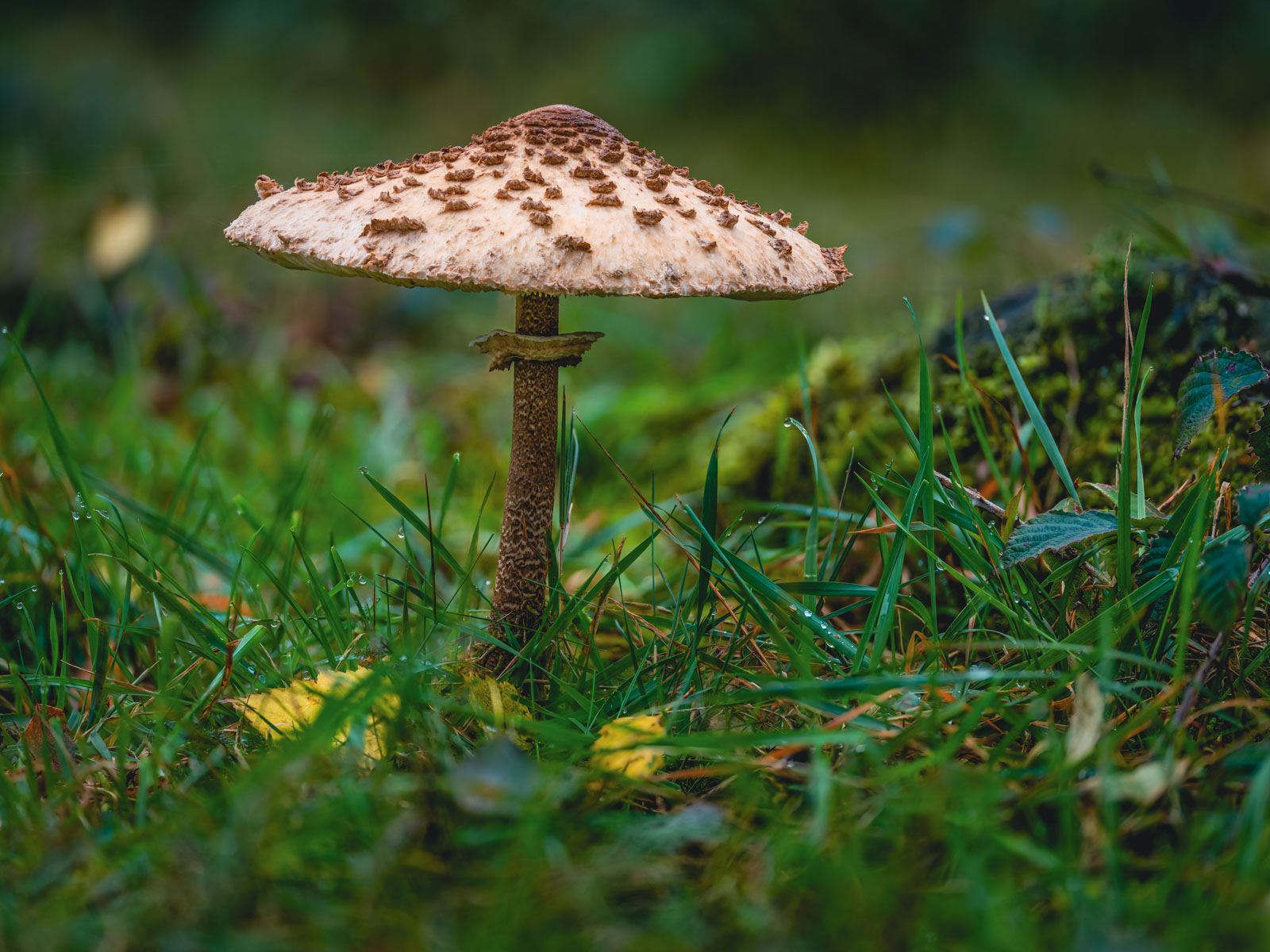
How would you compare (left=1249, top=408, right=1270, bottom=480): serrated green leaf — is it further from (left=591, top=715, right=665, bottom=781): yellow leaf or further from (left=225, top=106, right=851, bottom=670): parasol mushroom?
(left=591, top=715, right=665, bottom=781): yellow leaf

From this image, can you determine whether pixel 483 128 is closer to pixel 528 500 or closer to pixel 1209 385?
pixel 528 500

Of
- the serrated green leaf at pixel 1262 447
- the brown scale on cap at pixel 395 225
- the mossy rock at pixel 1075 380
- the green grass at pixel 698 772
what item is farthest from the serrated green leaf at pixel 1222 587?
the brown scale on cap at pixel 395 225

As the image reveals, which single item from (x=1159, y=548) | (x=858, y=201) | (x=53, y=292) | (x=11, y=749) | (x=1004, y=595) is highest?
(x=858, y=201)

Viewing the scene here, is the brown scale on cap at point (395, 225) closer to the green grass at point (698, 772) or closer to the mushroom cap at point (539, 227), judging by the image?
the mushroom cap at point (539, 227)

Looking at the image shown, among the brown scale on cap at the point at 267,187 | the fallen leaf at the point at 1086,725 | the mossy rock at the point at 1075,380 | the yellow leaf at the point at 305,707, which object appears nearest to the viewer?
the fallen leaf at the point at 1086,725

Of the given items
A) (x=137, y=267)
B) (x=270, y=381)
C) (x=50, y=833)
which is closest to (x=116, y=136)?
→ (x=137, y=267)

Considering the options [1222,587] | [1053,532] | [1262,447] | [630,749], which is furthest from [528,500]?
[1262,447]

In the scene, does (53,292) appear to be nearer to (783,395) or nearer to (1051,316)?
(783,395)
